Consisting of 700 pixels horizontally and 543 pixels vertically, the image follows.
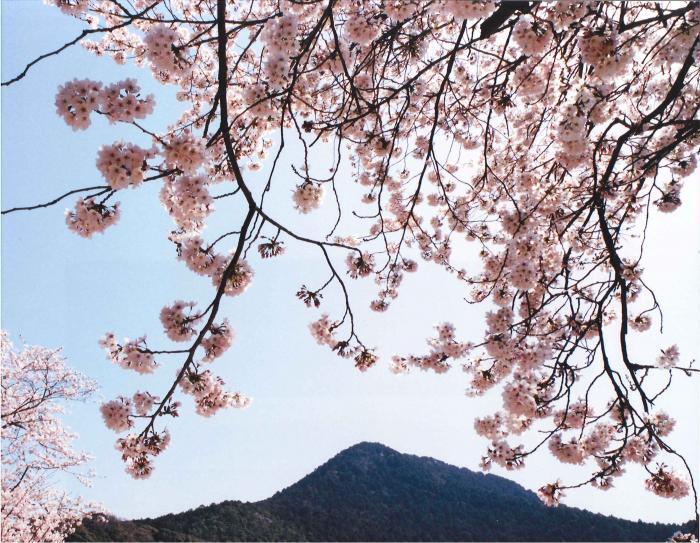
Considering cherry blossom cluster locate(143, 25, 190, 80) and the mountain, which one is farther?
the mountain

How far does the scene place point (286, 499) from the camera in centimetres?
4475

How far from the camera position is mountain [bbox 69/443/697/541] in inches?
1292

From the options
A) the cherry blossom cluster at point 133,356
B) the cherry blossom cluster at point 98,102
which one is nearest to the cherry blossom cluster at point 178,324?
the cherry blossom cluster at point 133,356

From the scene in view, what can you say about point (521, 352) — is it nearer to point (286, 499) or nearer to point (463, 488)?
point (286, 499)

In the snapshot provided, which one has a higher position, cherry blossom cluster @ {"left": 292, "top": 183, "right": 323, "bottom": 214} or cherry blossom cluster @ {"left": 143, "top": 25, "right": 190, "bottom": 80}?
cherry blossom cluster @ {"left": 143, "top": 25, "right": 190, "bottom": 80}

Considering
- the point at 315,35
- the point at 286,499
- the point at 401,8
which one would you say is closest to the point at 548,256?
the point at 401,8

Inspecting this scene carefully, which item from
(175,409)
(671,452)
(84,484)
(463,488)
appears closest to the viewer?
(175,409)

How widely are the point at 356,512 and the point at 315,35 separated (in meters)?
49.1

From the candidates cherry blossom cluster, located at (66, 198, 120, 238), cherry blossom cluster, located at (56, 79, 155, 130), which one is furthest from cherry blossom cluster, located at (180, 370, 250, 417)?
cherry blossom cluster, located at (56, 79, 155, 130)

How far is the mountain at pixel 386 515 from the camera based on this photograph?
32.8m

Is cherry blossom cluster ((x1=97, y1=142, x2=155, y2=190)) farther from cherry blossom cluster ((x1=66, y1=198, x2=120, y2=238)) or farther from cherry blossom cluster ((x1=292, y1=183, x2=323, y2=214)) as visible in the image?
cherry blossom cluster ((x1=292, y1=183, x2=323, y2=214))

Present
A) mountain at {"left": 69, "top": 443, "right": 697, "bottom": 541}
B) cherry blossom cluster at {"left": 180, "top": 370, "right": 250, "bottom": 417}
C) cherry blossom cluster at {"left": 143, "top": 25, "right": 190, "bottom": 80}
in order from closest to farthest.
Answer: cherry blossom cluster at {"left": 143, "top": 25, "right": 190, "bottom": 80} < cherry blossom cluster at {"left": 180, "top": 370, "right": 250, "bottom": 417} < mountain at {"left": 69, "top": 443, "right": 697, "bottom": 541}

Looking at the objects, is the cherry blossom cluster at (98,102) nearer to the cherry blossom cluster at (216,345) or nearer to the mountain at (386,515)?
the cherry blossom cluster at (216,345)

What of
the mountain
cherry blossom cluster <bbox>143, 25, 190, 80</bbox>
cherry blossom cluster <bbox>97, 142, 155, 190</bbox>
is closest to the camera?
cherry blossom cluster <bbox>97, 142, 155, 190</bbox>
